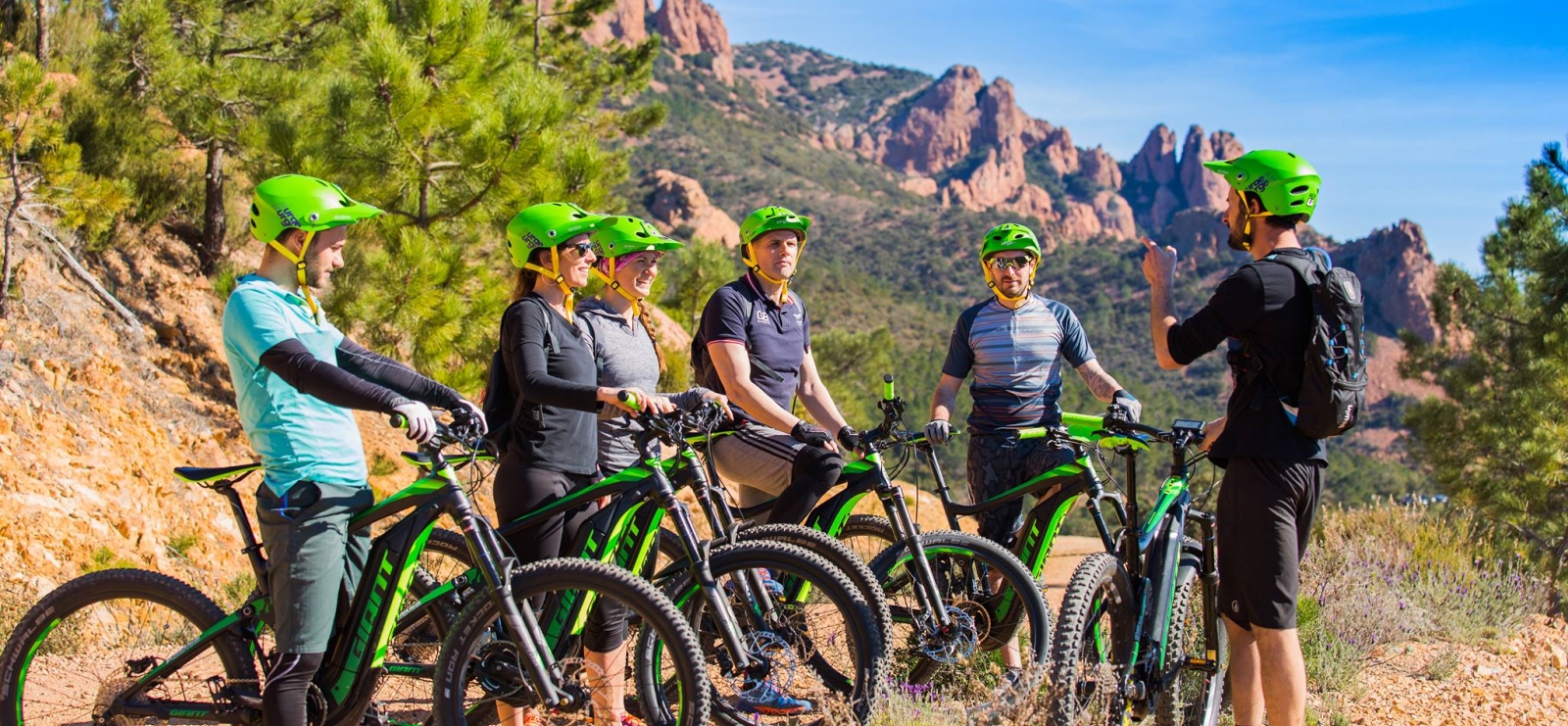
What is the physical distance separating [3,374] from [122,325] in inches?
74.6

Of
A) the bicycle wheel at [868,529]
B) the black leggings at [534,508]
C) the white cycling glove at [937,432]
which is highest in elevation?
the white cycling glove at [937,432]

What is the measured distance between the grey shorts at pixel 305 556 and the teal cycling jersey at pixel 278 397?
54 mm

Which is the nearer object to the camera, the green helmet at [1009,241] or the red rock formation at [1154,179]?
the green helmet at [1009,241]

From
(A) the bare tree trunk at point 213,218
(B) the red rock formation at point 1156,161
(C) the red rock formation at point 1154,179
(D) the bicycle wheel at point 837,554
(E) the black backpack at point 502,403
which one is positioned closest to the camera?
(D) the bicycle wheel at point 837,554

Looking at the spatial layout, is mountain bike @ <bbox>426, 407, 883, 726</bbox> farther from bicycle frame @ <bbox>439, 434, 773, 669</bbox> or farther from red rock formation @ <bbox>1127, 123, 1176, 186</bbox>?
red rock formation @ <bbox>1127, 123, 1176, 186</bbox>

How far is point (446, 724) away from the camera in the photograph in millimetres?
3145

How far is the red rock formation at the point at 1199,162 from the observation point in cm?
16512

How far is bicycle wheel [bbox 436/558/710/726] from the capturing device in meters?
3.03

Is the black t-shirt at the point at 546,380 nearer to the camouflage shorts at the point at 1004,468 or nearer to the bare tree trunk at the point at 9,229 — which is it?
the camouflage shorts at the point at 1004,468

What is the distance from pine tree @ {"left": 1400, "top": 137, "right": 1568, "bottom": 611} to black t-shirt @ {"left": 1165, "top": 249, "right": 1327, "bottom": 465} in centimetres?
1069

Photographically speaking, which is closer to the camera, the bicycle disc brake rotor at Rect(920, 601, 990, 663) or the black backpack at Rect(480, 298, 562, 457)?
the black backpack at Rect(480, 298, 562, 457)

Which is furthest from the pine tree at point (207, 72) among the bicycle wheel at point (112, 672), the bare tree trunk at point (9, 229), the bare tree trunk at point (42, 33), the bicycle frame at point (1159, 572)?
the bicycle frame at point (1159, 572)

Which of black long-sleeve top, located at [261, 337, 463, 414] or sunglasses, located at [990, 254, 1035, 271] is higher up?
sunglasses, located at [990, 254, 1035, 271]

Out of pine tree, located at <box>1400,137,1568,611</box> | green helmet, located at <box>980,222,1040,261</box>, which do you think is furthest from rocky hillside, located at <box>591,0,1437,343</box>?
green helmet, located at <box>980,222,1040,261</box>
